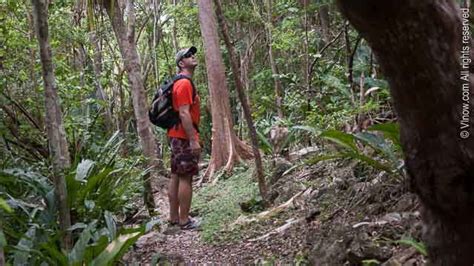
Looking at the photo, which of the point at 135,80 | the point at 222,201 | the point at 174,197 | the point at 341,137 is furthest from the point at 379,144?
the point at 135,80

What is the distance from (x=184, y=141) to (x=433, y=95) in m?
4.10

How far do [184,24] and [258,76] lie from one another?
2596mm

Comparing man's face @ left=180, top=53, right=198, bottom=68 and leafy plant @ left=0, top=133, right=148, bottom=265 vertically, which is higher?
man's face @ left=180, top=53, right=198, bottom=68

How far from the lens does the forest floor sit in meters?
3.21

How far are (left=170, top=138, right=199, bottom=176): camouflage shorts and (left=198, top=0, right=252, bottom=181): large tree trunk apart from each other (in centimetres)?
326

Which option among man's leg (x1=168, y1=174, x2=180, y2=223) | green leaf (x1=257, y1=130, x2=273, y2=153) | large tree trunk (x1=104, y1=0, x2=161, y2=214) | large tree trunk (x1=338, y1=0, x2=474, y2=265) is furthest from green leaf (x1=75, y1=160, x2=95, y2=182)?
green leaf (x1=257, y1=130, x2=273, y2=153)

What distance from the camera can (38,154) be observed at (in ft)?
20.1

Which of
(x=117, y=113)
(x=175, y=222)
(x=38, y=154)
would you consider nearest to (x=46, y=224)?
(x=175, y=222)

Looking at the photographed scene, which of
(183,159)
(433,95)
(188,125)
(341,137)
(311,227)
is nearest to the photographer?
(433,95)

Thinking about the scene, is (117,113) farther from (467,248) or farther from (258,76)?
(467,248)

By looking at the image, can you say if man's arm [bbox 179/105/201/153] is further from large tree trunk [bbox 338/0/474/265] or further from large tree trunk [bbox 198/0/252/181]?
large tree trunk [bbox 338/0/474/265]

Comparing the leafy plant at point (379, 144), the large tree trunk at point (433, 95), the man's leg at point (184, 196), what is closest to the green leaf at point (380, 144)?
the leafy plant at point (379, 144)

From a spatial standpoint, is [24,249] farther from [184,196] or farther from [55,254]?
[184,196]

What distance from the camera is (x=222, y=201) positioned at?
6.66 metres
